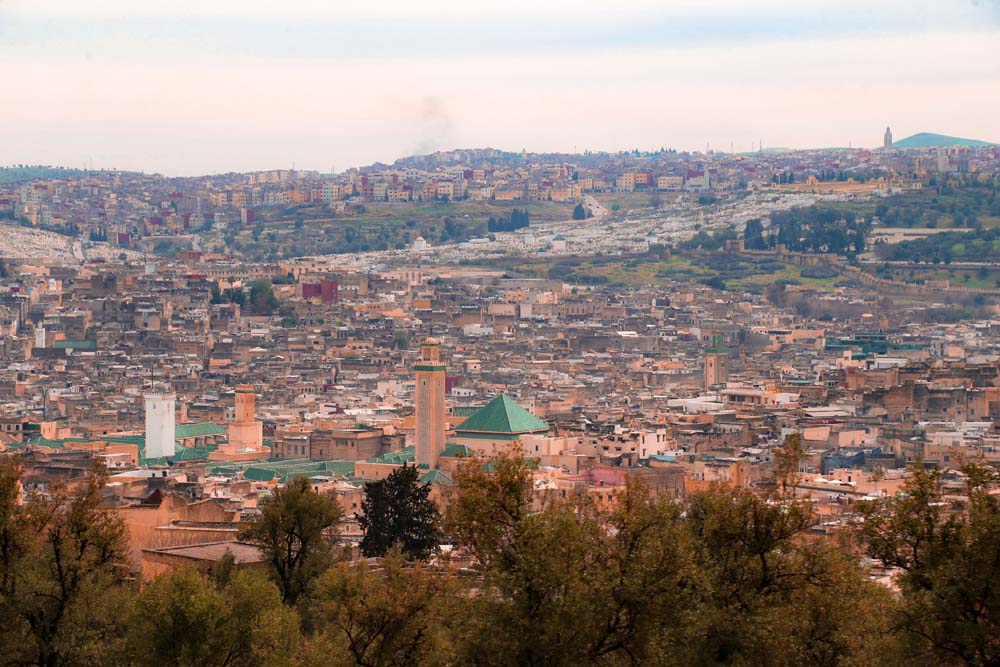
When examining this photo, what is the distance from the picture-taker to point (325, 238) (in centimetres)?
14912

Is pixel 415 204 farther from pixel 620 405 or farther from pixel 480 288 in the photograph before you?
pixel 620 405

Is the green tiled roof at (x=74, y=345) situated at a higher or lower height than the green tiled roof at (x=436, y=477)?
lower

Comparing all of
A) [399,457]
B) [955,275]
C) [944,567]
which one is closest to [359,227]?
[955,275]

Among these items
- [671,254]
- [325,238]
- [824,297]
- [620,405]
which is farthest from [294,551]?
[325,238]

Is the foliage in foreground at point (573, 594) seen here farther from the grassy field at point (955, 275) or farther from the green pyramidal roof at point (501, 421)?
the grassy field at point (955, 275)

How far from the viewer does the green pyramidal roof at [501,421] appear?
52.3 meters

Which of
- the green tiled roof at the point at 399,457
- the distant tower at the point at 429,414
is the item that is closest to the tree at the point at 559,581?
the distant tower at the point at 429,414

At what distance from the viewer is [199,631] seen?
21.5m

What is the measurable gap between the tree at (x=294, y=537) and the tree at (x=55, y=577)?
345 centimetres

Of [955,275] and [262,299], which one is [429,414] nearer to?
[262,299]

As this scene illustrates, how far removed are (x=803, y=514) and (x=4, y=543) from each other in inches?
280

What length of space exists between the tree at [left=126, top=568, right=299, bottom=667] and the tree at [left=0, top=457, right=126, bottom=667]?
1.94 ft

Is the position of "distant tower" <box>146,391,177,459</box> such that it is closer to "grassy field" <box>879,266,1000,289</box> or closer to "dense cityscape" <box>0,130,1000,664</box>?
"dense cityscape" <box>0,130,1000,664</box>

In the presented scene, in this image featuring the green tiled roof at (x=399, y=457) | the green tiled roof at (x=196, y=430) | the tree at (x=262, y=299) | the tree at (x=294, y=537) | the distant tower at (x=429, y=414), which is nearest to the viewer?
the tree at (x=294, y=537)
